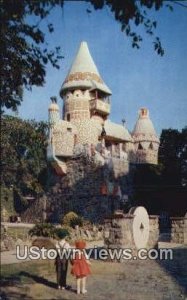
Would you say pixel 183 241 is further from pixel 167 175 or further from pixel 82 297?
pixel 82 297

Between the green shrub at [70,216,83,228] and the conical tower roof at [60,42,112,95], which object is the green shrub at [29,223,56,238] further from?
the conical tower roof at [60,42,112,95]

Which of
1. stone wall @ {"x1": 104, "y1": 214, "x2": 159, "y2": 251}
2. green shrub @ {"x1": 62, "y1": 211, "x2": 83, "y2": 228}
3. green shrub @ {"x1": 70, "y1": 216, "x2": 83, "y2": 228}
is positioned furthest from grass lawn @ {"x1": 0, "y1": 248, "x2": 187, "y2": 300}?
green shrub @ {"x1": 70, "y1": 216, "x2": 83, "y2": 228}

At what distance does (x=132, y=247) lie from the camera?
394 inches

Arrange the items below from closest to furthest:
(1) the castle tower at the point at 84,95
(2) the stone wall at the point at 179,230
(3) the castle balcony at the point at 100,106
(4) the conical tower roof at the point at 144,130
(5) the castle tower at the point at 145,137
Answer: (2) the stone wall at the point at 179,230
(1) the castle tower at the point at 84,95
(3) the castle balcony at the point at 100,106
(5) the castle tower at the point at 145,137
(4) the conical tower roof at the point at 144,130

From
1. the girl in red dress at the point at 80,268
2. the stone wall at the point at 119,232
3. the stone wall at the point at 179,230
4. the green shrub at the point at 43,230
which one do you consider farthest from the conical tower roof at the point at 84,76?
the girl in red dress at the point at 80,268

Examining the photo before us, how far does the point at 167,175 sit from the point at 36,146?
15.4 metres

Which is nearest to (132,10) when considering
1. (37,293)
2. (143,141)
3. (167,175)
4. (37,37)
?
(37,37)

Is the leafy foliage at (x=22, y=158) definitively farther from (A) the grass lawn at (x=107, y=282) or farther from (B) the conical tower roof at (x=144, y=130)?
(B) the conical tower roof at (x=144, y=130)

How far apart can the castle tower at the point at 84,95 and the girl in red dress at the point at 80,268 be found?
2014 centimetres

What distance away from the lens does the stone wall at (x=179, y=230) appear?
14.4 m

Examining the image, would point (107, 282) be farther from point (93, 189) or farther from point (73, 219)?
point (93, 189)

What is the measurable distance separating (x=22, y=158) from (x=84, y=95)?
77.5 feet

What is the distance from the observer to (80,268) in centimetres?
598

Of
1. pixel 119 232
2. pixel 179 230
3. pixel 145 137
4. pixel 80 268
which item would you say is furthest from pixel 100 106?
pixel 80 268
